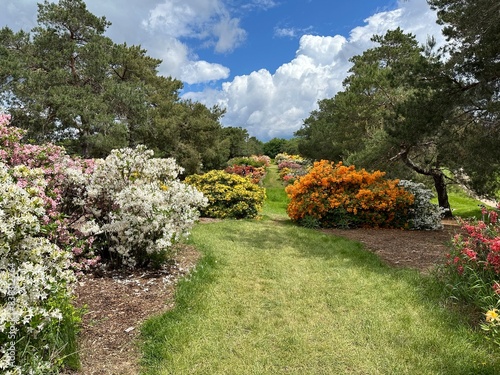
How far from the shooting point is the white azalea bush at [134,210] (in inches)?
203

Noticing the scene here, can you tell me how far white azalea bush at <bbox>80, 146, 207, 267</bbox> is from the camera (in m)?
5.17

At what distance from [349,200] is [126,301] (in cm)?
790

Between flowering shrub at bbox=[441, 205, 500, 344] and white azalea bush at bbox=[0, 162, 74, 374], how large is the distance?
4.43 meters

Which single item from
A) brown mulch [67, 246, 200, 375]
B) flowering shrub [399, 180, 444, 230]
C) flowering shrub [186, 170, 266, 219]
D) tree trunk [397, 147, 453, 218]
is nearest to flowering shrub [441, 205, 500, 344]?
brown mulch [67, 246, 200, 375]

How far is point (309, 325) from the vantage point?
4.09 meters

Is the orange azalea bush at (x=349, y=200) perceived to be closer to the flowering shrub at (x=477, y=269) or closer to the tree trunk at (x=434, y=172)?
the tree trunk at (x=434, y=172)

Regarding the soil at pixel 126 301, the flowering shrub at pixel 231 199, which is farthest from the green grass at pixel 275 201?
the soil at pixel 126 301

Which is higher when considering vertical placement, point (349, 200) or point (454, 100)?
point (454, 100)

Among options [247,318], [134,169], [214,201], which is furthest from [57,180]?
[214,201]

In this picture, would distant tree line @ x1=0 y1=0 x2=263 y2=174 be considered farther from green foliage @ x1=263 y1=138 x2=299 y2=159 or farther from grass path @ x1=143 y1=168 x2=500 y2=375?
green foliage @ x1=263 y1=138 x2=299 y2=159

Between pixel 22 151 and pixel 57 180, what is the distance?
2.47 feet

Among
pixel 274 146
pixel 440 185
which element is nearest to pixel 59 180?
pixel 440 185

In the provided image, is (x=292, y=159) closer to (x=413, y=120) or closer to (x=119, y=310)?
(x=413, y=120)

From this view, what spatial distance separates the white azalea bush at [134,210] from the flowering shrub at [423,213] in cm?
759
